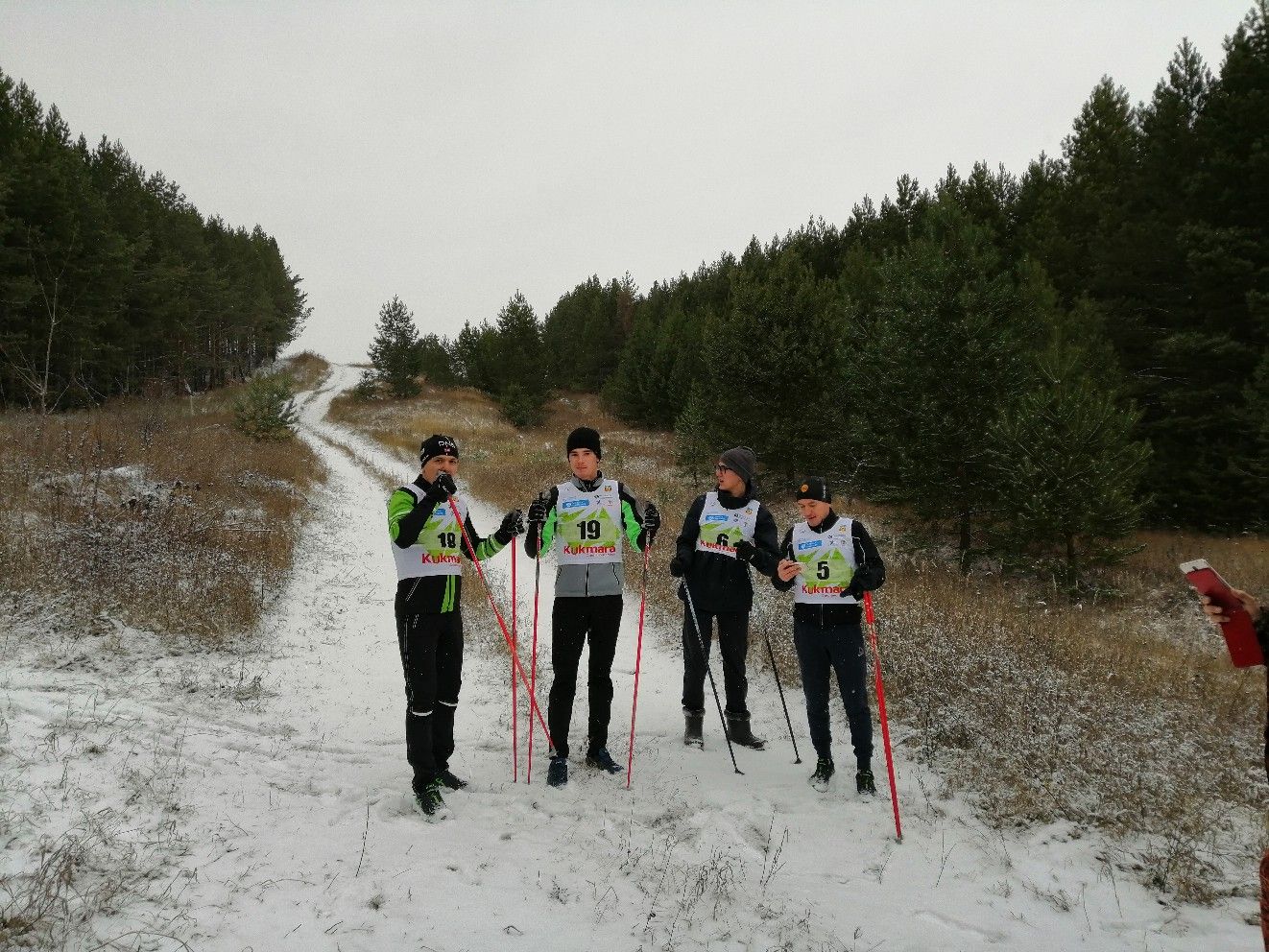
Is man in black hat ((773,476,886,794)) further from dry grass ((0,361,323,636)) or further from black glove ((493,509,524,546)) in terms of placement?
dry grass ((0,361,323,636))

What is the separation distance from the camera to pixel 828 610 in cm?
512

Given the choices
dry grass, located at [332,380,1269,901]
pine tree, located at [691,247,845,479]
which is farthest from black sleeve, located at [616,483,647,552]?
pine tree, located at [691,247,845,479]

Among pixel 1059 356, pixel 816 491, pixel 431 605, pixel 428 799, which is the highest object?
pixel 1059 356

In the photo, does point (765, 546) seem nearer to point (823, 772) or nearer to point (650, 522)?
point (650, 522)

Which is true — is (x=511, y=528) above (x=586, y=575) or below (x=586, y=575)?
above

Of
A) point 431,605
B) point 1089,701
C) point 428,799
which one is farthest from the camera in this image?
point 1089,701

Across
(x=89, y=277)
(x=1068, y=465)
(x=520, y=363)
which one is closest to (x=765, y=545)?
(x=1068, y=465)

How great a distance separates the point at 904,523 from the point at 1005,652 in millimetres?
9696

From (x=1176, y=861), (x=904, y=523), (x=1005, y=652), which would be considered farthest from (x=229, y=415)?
(x=1176, y=861)

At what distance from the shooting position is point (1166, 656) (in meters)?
8.40

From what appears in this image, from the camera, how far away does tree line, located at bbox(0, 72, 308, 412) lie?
20938 mm

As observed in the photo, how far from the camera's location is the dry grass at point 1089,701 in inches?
179

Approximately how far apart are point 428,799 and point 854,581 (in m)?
3.49

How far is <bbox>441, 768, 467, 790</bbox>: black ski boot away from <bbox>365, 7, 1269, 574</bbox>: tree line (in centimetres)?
994
